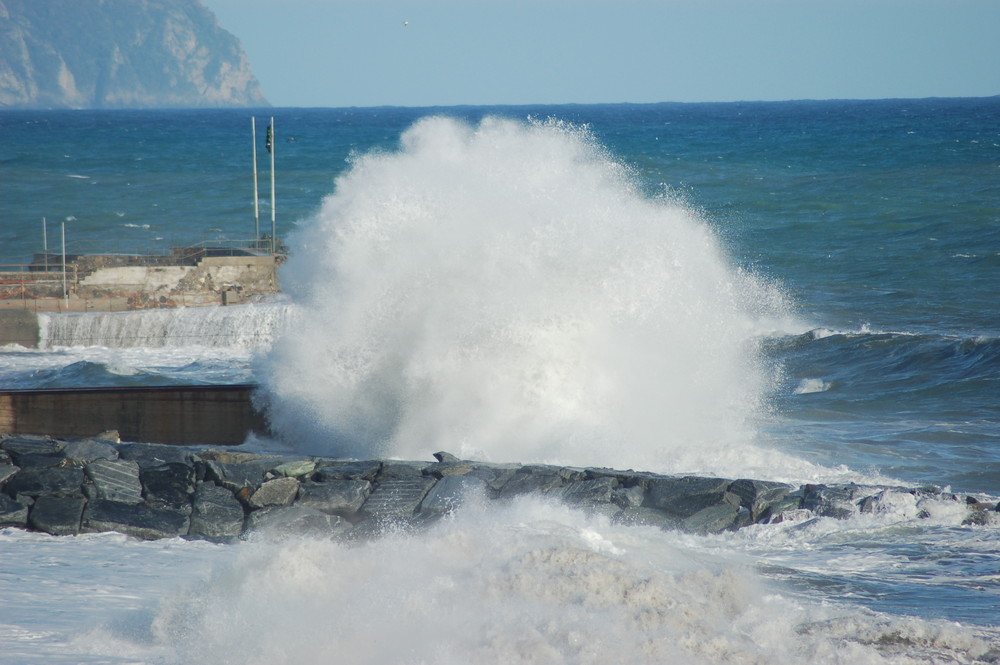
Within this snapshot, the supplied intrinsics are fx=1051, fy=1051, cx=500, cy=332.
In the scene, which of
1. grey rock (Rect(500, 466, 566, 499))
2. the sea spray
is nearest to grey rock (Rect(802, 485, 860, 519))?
grey rock (Rect(500, 466, 566, 499))

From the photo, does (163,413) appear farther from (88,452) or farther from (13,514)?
(13,514)

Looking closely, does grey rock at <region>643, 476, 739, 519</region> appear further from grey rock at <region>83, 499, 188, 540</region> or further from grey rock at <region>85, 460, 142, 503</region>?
grey rock at <region>85, 460, 142, 503</region>

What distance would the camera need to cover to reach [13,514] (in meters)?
7.49

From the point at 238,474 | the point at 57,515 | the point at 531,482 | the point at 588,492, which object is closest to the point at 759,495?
the point at 588,492

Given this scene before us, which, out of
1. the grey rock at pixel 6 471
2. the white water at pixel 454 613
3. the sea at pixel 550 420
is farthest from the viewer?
the grey rock at pixel 6 471

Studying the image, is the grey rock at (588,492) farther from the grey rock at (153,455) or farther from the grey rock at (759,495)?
the grey rock at (153,455)

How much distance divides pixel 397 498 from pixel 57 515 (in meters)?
2.41

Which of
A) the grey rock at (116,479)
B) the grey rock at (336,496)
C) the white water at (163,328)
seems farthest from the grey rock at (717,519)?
the white water at (163,328)

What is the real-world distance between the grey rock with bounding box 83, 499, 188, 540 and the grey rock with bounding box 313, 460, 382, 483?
1.11 meters

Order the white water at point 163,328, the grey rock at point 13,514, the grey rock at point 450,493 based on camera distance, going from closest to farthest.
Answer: the grey rock at point 13,514
the grey rock at point 450,493
the white water at point 163,328

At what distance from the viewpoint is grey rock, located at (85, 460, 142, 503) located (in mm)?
7828

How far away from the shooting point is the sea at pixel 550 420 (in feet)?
16.5

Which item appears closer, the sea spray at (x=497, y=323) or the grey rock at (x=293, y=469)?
the grey rock at (x=293, y=469)

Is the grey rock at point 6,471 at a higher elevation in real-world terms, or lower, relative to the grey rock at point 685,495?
lower
